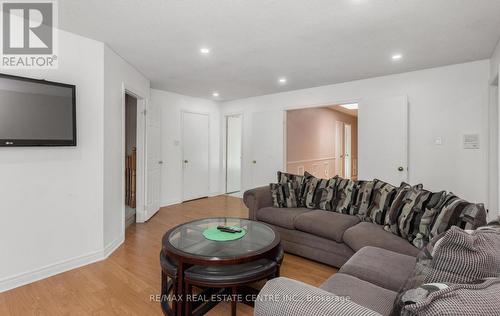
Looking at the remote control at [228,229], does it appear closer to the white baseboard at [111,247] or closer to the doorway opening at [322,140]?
the white baseboard at [111,247]

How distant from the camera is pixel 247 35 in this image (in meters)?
2.63

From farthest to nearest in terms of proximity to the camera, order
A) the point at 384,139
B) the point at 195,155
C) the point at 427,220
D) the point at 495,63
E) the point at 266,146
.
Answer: the point at 195,155
the point at 266,146
the point at 384,139
the point at 495,63
the point at 427,220

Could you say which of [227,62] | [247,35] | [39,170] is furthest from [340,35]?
[39,170]

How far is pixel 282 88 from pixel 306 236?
308 centimetres

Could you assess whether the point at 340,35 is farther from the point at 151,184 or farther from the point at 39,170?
the point at 151,184

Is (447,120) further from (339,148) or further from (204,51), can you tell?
(339,148)

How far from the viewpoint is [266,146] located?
5.61 meters

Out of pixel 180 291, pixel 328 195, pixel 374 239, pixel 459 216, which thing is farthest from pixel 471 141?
pixel 180 291

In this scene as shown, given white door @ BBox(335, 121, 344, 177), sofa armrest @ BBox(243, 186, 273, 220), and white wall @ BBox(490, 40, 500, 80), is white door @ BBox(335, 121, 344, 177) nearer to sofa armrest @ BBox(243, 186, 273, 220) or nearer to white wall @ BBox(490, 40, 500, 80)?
white wall @ BBox(490, 40, 500, 80)

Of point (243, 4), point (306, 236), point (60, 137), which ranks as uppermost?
point (243, 4)

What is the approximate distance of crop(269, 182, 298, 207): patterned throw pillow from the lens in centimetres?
339

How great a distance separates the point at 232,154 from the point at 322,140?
2492mm

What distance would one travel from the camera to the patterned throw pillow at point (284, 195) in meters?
3.39

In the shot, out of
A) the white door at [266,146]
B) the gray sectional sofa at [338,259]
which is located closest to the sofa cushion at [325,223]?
the gray sectional sofa at [338,259]
